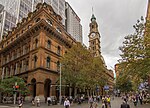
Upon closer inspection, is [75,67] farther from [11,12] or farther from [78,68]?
[11,12]

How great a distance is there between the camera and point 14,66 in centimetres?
4134

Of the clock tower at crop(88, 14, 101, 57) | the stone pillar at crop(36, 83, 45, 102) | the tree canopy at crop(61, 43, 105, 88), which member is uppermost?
the clock tower at crop(88, 14, 101, 57)

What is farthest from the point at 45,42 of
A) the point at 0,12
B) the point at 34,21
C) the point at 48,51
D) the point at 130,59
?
the point at 0,12

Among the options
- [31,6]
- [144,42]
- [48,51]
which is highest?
[31,6]

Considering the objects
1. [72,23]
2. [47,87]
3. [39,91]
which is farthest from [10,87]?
[72,23]

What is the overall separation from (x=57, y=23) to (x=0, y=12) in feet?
137

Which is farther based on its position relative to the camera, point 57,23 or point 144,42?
point 57,23

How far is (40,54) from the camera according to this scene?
3278 centimetres

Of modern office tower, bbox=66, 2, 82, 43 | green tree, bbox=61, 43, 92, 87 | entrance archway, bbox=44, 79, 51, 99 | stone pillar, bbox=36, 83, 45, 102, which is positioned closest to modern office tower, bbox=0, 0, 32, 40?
entrance archway, bbox=44, 79, 51, 99

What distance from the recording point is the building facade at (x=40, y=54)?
32594 mm

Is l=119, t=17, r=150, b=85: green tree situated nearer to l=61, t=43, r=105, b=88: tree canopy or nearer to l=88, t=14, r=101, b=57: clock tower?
l=61, t=43, r=105, b=88: tree canopy

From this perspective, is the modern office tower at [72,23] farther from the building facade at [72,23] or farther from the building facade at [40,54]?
the building facade at [40,54]

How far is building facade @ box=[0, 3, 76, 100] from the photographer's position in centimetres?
3259

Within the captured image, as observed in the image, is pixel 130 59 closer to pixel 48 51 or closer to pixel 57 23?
pixel 48 51
